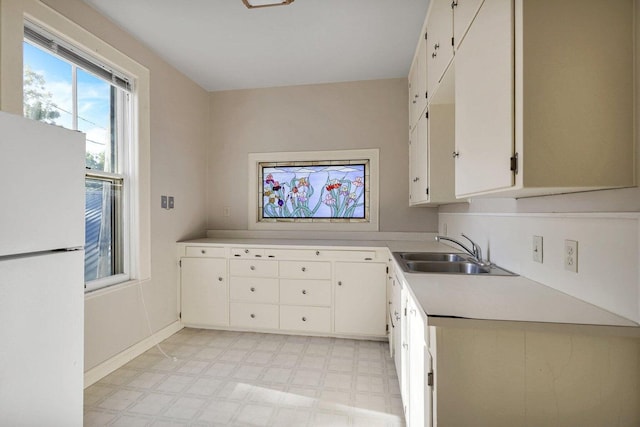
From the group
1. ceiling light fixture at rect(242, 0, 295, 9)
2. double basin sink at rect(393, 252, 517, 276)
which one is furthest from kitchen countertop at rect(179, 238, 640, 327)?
ceiling light fixture at rect(242, 0, 295, 9)

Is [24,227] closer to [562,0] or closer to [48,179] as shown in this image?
[48,179]

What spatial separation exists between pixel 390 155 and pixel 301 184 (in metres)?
1.01

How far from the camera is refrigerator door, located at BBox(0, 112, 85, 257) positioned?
96 cm

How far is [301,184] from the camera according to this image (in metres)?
3.39

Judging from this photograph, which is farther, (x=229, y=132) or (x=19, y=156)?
(x=229, y=132)

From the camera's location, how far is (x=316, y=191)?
3.35 m

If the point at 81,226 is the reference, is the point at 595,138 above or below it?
above

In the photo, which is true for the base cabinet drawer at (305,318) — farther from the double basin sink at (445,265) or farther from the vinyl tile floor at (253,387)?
the double basin sink at (445,265)

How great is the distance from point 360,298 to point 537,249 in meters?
1.67

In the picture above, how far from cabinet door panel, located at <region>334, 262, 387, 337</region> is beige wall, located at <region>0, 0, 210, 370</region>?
1618 mm

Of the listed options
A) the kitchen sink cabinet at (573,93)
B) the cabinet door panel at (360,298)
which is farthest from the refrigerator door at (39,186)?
the cabinet door panel at (360,298)

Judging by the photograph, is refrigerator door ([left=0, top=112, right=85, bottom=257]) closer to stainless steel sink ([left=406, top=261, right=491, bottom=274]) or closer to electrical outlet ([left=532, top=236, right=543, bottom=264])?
stainless steel sink ([left=406, top=261, right=491, bottom=274])

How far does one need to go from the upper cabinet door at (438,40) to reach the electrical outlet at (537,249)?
94 cm

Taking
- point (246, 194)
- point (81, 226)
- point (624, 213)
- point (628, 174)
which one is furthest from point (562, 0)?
point (246, 194)
